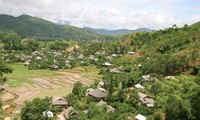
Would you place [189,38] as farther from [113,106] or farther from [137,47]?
[113,106]

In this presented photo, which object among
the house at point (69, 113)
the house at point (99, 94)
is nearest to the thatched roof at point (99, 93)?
the house at point (99, 94)

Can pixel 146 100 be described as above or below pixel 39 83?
above

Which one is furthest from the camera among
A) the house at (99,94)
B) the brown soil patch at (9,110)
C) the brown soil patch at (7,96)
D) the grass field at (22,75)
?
the grass field at (22,75)

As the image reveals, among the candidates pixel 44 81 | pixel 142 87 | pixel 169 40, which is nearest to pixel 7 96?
pixel 44 81

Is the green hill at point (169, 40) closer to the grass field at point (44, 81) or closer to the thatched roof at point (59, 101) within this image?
the grass field at point (44, 81)

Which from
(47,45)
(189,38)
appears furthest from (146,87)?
(47,45)

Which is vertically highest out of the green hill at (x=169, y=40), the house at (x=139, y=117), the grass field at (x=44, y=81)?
the green hill at (x=169, y=40)

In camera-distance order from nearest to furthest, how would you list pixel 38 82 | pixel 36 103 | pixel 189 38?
pixel 36 103, pixel 38 82, pixel 189 38

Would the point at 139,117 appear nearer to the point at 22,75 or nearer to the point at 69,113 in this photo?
the point at 69,113
